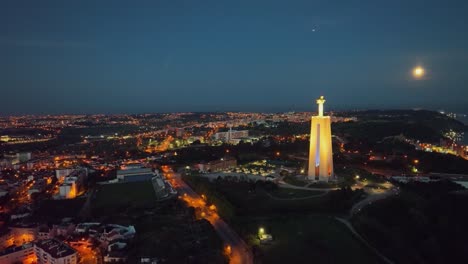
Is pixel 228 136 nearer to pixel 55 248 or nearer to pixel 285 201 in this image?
pixel 285 201

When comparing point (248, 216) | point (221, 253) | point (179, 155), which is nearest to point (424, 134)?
point (179, 155)

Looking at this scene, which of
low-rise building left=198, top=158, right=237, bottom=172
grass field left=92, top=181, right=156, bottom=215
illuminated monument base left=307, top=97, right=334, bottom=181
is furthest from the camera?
low-rise building left=198, top=158, right=237, bottom=172

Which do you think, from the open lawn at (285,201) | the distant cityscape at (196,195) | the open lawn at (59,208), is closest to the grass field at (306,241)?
the distant cityscape at (196,195)

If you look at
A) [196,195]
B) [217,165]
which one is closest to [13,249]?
[196,195]

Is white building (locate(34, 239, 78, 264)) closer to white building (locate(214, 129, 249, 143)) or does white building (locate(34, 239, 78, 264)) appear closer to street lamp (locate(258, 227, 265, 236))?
street lamp (locate(258, 227, 265, 236))

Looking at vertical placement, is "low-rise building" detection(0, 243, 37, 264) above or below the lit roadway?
below

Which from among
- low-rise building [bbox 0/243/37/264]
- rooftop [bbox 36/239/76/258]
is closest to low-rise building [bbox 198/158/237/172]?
rooftop [bbox 36/239/76/258]

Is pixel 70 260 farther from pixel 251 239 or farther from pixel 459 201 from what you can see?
pixel 459 201
